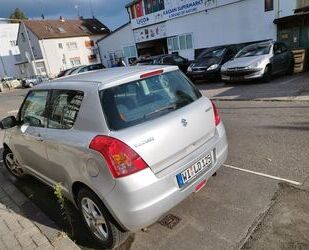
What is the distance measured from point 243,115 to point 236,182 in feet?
12.3

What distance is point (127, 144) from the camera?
8.93 ft

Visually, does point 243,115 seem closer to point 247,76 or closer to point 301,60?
point 247,76

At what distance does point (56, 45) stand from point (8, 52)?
18.9 m

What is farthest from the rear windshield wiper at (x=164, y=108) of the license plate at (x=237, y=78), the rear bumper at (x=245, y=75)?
the license plate at (x=237, y=78)

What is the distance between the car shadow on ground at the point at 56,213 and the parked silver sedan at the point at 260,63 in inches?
360

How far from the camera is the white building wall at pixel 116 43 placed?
Result: 99.6 ft

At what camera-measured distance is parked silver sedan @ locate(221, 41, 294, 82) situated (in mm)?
11672

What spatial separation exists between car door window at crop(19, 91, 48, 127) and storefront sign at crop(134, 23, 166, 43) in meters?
22.6

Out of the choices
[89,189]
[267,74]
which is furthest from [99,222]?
[267,74]

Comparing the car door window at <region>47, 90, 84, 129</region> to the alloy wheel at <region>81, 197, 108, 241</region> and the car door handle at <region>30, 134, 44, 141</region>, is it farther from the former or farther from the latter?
the alloy wheel at <region>81, 197, 108, 241</region>

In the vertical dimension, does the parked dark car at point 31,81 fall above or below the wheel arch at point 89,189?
below

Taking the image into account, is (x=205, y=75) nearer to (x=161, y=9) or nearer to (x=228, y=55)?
(x=228, y=55)

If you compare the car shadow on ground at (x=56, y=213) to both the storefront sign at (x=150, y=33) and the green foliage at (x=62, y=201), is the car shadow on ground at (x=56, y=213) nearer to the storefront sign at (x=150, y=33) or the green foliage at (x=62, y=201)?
the green foliage at (x=62, y=201)

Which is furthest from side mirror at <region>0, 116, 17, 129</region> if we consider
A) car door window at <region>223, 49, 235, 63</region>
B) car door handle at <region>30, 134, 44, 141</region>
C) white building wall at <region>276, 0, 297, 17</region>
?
white building wall at <region>276, 0, 297, 17</region>
